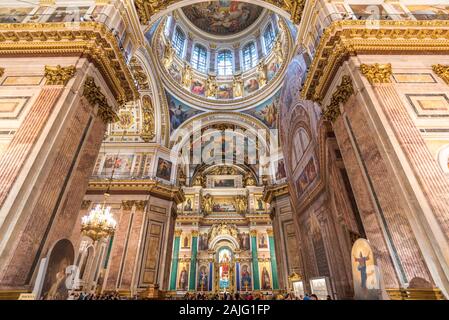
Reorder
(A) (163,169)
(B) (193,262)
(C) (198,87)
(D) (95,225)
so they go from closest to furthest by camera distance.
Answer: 1. (D) (95,225)
2. (A) (163,169)
3. (C) (198,87)
4. (B) (193,262)

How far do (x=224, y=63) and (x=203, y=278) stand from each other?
20.7 metres

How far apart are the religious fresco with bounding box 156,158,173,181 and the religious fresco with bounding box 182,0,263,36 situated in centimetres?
1455

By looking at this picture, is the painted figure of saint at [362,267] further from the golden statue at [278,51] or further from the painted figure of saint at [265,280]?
the painted figure of saint at [265,280]

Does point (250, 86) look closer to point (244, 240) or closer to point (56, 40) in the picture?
point (244, 240)

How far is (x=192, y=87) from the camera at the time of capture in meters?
20.1

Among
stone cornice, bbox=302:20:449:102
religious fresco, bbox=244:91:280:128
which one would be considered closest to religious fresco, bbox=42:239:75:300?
stone cornice, bbox=302:20:449:102

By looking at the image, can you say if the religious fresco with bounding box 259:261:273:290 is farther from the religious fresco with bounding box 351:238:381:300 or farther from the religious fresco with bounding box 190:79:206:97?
the religious fresco with bounding box 351:238:381:300

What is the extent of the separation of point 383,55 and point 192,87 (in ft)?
51.5

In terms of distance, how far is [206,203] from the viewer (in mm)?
25766

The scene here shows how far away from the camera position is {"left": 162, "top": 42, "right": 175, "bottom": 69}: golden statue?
687 inches

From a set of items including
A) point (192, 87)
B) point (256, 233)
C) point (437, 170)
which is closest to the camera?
point (437, 170)

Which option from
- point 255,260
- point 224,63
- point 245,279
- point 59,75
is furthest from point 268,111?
point 245,279
